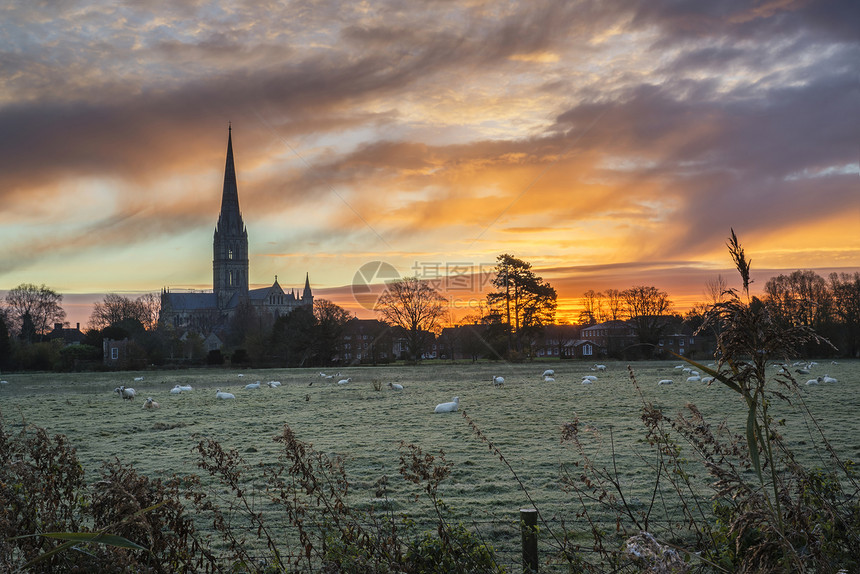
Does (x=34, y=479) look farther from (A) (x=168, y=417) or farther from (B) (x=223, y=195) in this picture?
(B) (x=223, y=195)

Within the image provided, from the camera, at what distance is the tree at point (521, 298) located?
61.7m

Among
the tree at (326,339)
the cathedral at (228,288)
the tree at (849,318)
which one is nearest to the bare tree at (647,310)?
the tree at (849,318)

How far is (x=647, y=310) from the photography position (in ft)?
220

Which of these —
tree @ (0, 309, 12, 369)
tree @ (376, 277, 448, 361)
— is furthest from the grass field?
tree @ (376, 277, 448, 361)

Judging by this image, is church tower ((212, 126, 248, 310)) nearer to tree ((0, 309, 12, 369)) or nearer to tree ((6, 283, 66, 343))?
tree ((6, 283, 66, 343))

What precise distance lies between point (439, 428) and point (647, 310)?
57.4 meters

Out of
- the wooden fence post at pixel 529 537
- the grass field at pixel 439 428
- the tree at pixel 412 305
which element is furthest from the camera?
the tree at pixel 412 305

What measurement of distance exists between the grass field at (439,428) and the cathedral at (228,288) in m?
131

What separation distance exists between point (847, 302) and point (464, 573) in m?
69.6

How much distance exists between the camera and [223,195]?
167250 mm

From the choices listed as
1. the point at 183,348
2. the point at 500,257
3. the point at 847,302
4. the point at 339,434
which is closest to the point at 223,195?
the point at 183,348

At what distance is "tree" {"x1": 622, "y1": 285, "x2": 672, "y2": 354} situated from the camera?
59.1 m

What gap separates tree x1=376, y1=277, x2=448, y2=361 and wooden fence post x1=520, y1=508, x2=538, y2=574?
199 feet

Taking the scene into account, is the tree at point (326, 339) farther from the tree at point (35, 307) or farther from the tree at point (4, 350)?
the tree at point (35, 307)
